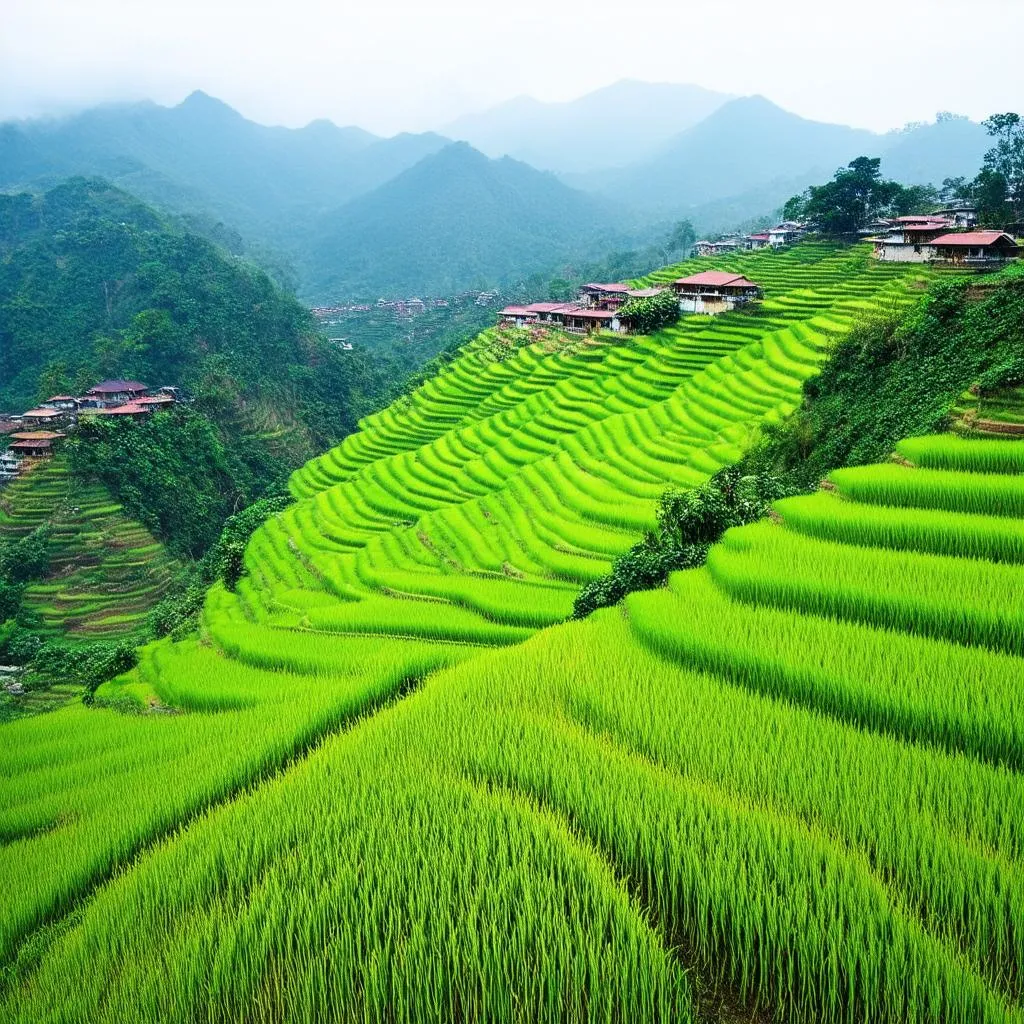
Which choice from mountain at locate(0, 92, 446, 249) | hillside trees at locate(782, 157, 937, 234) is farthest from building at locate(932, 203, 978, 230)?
mountain at locate(0, 92, 446, 249)

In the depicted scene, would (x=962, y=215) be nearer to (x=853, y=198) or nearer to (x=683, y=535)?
(x=853, y=198)

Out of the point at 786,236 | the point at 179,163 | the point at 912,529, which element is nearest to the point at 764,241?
the point at 786,236

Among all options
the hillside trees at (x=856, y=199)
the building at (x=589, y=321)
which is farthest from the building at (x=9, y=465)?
the hillside trees at (x=856, y=199)

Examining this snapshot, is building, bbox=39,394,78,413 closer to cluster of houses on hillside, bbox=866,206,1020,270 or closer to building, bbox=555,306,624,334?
building, bbox=555,306,624,334

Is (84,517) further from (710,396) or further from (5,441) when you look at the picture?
(710,396)

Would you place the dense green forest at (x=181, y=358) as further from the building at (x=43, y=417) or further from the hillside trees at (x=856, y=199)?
the hillside trees at (x=856, y=199)

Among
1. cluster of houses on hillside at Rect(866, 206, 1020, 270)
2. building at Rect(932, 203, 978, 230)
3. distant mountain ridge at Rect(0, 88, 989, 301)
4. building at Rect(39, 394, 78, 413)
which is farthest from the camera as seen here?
distant mountain ridge at Rect(0, 88, 989, 301)
